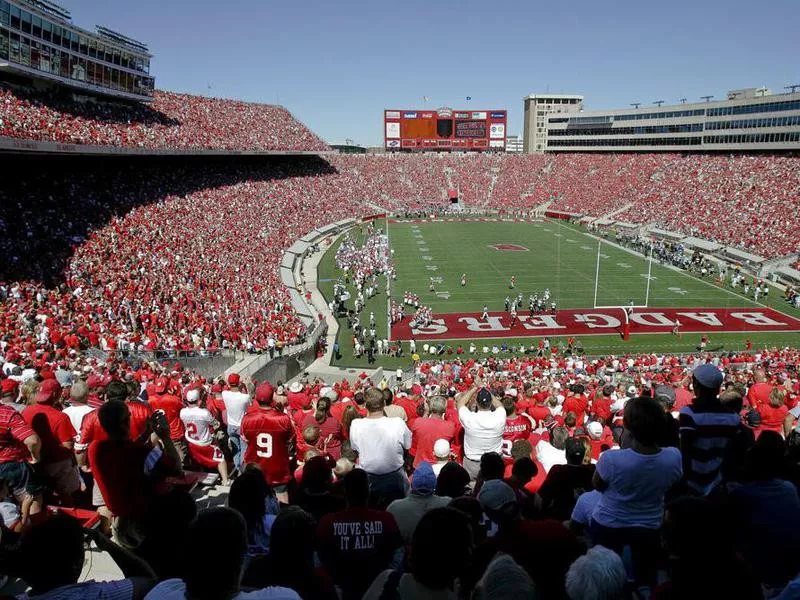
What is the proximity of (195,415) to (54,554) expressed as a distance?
4.54 metres

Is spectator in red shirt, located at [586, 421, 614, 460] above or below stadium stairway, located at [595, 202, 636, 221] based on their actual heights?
below

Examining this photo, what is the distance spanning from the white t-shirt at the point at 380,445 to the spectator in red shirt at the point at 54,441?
2.44m

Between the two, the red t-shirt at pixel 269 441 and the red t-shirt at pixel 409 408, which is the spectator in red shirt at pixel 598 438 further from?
the red t-shirt at pixel 269 441

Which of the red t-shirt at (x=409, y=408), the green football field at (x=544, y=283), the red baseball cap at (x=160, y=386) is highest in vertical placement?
the red baseball cap at (x=160, y=386)

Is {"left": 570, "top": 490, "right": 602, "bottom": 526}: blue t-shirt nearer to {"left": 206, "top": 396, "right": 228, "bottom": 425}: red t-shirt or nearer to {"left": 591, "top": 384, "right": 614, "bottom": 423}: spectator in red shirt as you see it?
{"left": 206, "top": 396, "right": 228, "bottom": 425}: red t-shirt

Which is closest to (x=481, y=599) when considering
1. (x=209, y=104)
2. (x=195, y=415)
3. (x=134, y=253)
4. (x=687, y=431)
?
(x=687, y=431)

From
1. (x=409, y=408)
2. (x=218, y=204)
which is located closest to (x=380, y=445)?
(x=409, y=408)

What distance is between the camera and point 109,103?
38781 millimetres

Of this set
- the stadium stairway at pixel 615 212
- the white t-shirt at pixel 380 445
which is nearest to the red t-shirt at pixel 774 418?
the white t-shirt at pixel 380 445

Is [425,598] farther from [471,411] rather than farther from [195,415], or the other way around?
[195,415]

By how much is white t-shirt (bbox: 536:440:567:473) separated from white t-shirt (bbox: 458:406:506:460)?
1.30 feet

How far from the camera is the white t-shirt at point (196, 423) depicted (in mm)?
7039

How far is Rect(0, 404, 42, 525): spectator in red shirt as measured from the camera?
15.6 feet

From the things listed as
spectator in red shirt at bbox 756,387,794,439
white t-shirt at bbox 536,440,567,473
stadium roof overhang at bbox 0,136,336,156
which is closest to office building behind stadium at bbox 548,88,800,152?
stadium roof overhang at bbox 0,136,336,156
